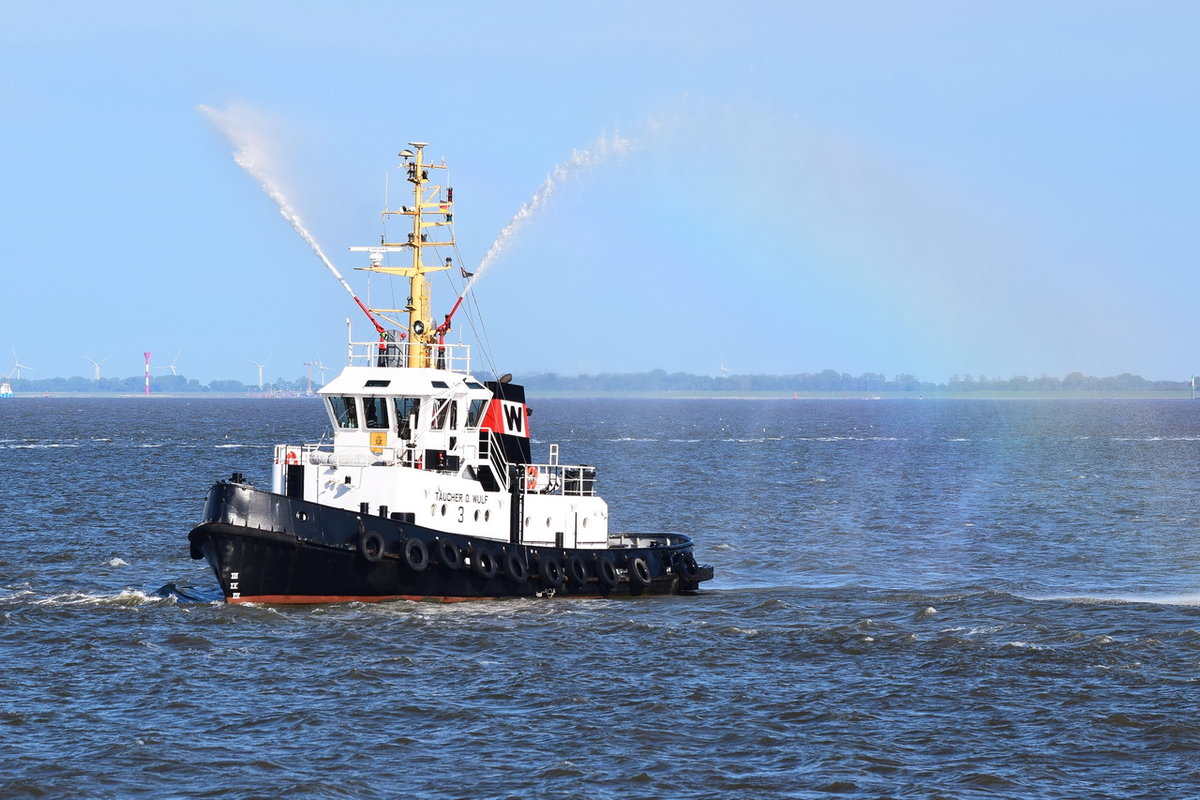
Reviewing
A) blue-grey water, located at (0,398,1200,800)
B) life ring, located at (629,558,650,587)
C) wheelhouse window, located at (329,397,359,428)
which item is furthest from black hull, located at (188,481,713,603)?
wheelhouse window, located at (329,397,359,428)

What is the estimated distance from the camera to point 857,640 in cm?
2833

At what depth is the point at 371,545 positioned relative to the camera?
29.9m

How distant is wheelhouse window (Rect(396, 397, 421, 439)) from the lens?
32188 millimetres

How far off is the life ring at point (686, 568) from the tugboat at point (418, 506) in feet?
0.12

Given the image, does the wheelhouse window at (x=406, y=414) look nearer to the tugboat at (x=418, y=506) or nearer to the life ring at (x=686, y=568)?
the tugboat at (x=418, y=506)

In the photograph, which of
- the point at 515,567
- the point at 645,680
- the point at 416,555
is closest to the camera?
the point at 645,680

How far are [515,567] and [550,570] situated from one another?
0.98 m

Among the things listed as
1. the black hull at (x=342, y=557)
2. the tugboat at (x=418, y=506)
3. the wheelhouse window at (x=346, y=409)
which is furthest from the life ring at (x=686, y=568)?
the wheelhouse window at (x=346, y=409)

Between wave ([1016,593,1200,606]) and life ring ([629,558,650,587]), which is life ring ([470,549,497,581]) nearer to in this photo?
life ring ([629,558,650,587])

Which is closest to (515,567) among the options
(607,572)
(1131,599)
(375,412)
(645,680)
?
(607,572)

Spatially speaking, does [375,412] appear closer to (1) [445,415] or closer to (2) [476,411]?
(1) [445,415]

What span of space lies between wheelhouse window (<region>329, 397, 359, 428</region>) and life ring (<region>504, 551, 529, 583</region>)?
4.44m

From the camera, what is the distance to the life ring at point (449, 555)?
3048 cm

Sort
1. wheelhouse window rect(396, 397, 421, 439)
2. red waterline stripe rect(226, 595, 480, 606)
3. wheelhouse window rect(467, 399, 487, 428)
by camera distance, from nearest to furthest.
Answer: red waterline stripe rect(226, 595, 480, 606) → wheelhouse window rect(396, 397, 421, 439) → wheelhouse window rect(467, 399, 487, 428)
